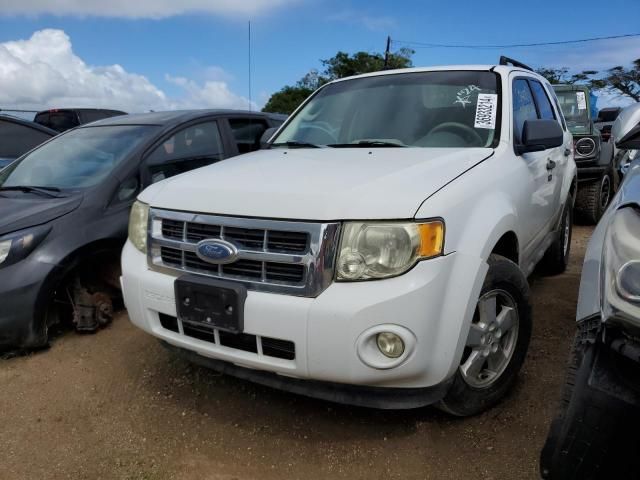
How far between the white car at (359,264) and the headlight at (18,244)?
106 cm

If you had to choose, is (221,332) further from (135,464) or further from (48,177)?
(48,177)

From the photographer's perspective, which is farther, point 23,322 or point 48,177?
point 48,177

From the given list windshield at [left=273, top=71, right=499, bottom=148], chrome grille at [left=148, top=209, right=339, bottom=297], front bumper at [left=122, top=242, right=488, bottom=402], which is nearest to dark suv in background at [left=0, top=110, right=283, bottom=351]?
windshield at [left=273, top=71, right=499, bottom=148]

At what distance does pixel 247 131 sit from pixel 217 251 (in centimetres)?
314

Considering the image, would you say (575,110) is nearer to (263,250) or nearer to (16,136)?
(263,250)

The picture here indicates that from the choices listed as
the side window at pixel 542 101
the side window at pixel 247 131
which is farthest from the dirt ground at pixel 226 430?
the side window at pixel 247 131

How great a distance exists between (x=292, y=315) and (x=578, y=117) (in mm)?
7420

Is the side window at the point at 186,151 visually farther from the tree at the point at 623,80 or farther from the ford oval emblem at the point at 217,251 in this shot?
the tree at the point at 623,80

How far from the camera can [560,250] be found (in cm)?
460

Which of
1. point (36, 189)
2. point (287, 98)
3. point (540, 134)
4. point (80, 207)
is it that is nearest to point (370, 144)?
point (540, 134)

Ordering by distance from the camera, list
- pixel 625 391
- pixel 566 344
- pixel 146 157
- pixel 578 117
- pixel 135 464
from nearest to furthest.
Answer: pixel 625 391 → pixel 135 464 → pixel 566 344 → pixel 146 157 → pixel 578 117

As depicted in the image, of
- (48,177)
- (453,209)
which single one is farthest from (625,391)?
(48,177)

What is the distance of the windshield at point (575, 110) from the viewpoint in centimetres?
778

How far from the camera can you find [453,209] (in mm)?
2207
